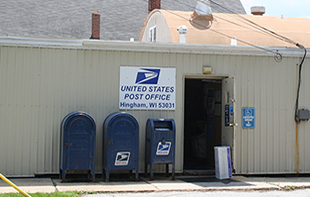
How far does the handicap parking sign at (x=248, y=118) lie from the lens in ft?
34.6

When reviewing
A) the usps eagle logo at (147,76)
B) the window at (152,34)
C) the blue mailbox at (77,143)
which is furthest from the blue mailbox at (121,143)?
the window at (152,34)

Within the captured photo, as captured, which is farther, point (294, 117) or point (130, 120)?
point (294, 117)

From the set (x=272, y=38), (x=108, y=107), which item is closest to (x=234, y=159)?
(x=108, y=107)

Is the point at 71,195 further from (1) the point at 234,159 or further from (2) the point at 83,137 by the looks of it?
(1) the point at 234,159

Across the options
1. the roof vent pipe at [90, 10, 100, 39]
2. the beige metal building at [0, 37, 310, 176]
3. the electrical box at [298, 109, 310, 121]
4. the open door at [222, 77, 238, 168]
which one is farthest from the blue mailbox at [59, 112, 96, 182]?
the roof vent pipe at [90, 10, 100, 39]

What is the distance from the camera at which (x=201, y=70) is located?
34.2 ft

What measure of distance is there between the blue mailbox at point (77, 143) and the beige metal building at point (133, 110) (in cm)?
72

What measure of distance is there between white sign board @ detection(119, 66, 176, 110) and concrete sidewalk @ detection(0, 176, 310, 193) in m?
1.81

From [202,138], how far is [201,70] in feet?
10.8

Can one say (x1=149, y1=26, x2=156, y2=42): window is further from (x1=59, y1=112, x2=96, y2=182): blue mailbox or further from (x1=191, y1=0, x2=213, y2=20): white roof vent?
(x1=59, y1=112, x2=96, y2=182): blue mailbox

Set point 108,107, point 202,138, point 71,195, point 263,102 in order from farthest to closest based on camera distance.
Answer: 1. point 202,138
2. point 263,102
3. point 108,107
4. point 71,195

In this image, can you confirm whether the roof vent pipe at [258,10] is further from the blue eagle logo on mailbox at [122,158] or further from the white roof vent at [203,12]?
the blue eagle logo on mailbox at [122,158]

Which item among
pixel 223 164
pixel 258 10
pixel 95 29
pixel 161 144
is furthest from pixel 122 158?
pixel 95 29

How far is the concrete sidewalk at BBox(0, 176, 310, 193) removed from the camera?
8.27 metres
